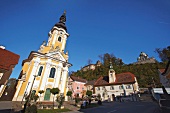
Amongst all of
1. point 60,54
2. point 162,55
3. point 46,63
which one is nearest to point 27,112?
point 46,63

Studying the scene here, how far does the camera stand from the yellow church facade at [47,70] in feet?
66.3

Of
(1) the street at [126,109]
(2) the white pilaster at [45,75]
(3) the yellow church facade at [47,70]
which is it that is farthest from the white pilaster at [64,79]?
(1) the street at [126,109]

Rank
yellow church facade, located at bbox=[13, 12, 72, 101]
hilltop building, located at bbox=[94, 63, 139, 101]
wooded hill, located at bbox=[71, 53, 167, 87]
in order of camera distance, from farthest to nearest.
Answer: wooded hill, located at bbox=[71, 53, 167, 87]
hilltop building, located at bbox=[94, 63, 139, 101]
yellow church facade, located at bbox=[13, 12, 72, 101]

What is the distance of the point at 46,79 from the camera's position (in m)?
21.9

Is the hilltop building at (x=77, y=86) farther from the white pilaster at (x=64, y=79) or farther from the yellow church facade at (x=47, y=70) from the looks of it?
the yellow church facade at (x=47, y=70)

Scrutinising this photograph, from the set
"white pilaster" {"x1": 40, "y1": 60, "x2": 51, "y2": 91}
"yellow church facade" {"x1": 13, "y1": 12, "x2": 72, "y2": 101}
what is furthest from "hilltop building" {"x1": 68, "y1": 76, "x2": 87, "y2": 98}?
"white pilaster" {"x1": 40, "y1": 60, "x2": 51, "y2": 91}

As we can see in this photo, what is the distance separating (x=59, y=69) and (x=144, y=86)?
116ft

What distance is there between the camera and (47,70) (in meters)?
22.5

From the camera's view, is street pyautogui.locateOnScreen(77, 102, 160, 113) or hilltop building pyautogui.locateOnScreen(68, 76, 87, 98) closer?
street pyautogui.locateOnScreen(77, 102, 160, 113)

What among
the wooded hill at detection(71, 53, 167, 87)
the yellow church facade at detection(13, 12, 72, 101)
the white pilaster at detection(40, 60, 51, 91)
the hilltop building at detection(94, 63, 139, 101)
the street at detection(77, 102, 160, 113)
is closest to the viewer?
the street at detection(77, 102, 160, 113)

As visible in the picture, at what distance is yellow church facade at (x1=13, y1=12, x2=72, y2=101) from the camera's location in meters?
20.2

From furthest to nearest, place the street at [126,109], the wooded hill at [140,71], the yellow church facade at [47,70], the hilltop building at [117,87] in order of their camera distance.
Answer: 1. the wooded hill at [140,71]
2. the hilltop building at [117,87]
3. the yellow church facade at [47,70]
4. the street at [126,109]

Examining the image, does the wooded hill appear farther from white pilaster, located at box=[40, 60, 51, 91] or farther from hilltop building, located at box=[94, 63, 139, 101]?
white pilaster, located at box=[40, 60, 51, 91]

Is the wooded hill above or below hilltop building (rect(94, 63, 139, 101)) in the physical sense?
above
